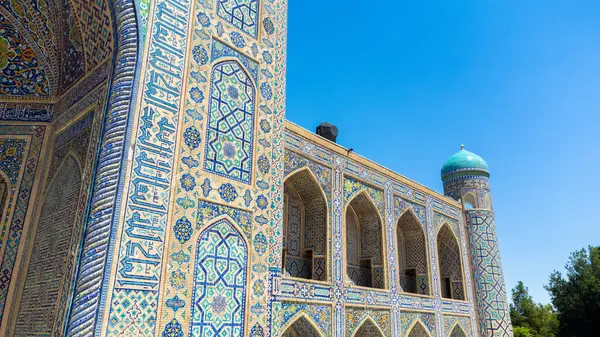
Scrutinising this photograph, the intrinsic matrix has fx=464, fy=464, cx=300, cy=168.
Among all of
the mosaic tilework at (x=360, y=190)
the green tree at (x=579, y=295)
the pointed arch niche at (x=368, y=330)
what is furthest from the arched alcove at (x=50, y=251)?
the green tree at (x=579, y=295)

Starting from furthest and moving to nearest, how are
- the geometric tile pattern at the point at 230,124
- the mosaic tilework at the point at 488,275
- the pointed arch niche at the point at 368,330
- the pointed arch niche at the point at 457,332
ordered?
the mosaic tilework at the point at 488,275
the pointed arch niche at the point at 457,332
the pointed arch niche at the point at 368,330
the geometric tile pattern at the point at 230,124

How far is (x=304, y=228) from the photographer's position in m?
8.44

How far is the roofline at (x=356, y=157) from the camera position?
315 inches

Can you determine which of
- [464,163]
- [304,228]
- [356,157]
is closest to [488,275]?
[464,163]

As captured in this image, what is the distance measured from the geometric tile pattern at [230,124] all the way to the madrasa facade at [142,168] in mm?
14

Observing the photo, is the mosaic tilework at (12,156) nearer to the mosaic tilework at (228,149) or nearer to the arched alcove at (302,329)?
the mosaic tilework at (228,149)

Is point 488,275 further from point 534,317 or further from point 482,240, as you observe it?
→ point 534,317

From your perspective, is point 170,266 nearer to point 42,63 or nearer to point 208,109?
point 208,109

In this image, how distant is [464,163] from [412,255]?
15.3ft

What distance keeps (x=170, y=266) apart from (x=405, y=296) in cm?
671

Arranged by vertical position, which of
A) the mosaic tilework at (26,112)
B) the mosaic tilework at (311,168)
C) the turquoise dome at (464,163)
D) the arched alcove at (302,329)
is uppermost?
the turquoise dome at (464,163)

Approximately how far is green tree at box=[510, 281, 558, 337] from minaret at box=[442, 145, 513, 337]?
14.2 m

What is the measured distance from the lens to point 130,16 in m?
4.19

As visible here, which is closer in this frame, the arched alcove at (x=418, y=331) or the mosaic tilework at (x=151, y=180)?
the mosaic tilework at (x=151, y=180)
